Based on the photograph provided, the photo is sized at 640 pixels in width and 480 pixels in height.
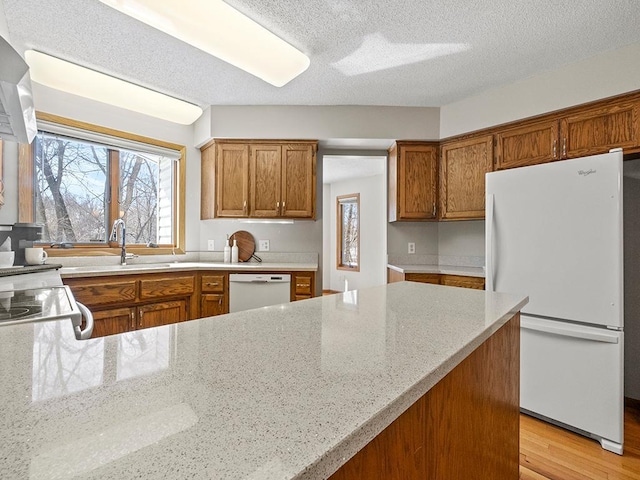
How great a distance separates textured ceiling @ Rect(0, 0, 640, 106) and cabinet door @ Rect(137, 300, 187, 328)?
1.93 m

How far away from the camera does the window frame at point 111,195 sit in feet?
8.38

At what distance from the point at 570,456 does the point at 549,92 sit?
255 centimetres

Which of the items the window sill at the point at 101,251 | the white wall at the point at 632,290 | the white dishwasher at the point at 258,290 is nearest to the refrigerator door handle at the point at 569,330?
the white wall at the point at 632,290

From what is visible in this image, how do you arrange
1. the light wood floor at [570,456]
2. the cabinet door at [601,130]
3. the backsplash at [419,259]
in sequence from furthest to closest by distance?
the backsplash at [419,259], the cabinet door at [601,130], the light wood floor at [570,456]

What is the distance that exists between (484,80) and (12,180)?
12.9 feet

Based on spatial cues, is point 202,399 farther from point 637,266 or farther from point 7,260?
point 637,266

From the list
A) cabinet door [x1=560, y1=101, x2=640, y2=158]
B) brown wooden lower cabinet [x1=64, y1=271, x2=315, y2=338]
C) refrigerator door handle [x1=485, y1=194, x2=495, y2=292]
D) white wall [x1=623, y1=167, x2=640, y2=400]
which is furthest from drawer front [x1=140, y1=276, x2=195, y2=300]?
white wall [x1=623, y1=167, x2=640, y2=400]

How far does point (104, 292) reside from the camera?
239cm

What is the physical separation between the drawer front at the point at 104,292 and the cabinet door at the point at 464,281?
260 centimetres

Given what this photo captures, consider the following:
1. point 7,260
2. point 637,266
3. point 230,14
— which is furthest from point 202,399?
point 637,266

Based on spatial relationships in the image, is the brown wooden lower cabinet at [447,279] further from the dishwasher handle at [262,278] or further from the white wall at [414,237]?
the dishwasher handle at [262,278]

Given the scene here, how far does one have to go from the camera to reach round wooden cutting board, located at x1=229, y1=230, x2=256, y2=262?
141 inches

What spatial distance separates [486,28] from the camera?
208 centimetres

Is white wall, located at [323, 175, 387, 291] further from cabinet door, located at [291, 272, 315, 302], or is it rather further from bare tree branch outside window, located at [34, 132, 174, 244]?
bare tree branch outside window, located at [34, 132, 174, 244]
